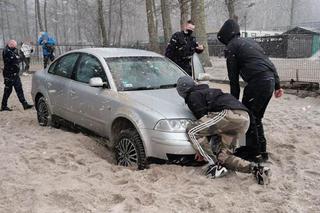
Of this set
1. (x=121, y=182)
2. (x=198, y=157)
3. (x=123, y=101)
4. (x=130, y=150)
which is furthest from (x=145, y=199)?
(x=123, y=101)

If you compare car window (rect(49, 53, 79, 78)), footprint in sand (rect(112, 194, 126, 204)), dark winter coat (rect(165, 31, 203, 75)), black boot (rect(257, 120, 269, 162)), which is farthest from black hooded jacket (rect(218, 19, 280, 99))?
car window (rect(49, 53, 79, 78))

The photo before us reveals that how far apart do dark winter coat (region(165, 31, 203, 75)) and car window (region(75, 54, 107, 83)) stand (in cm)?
200

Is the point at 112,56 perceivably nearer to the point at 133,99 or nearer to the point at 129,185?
the point at 133,99

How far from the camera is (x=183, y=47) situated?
8047 mm

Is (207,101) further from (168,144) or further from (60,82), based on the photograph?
(60,82)

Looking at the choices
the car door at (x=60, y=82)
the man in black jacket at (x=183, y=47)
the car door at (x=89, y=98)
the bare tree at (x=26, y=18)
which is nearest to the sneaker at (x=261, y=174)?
the car door at (x=89, y=98)

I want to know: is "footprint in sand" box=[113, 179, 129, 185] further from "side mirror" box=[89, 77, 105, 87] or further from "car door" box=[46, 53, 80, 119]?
"car door" box=[46, 53, 80, 119]

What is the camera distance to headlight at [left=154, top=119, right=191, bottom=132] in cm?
490

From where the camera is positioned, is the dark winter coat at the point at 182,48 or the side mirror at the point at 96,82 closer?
the side mirror at the point at 96,82

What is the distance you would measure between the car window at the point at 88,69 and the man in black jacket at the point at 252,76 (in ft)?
5.94

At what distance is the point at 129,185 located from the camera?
179 inches

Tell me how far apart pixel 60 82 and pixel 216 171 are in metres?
3.45

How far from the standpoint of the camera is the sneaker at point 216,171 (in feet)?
15.8

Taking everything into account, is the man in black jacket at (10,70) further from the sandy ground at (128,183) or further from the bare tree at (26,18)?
the bare tree at (26,18)
